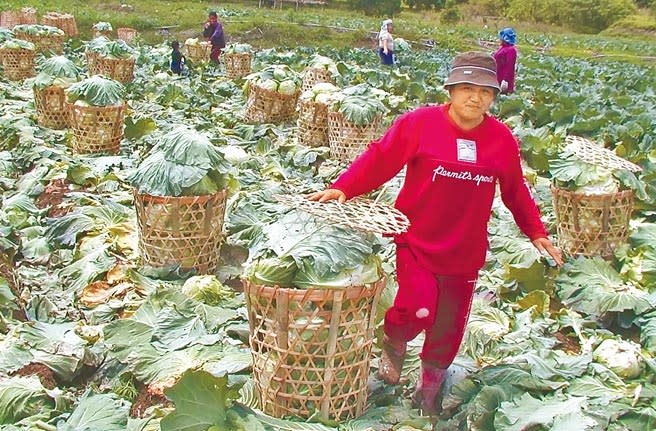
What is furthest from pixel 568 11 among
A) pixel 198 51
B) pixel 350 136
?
pixel 350 136

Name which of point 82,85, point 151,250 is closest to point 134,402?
point 151,250

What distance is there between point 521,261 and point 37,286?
337cm

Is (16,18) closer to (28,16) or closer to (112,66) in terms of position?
(28,16)

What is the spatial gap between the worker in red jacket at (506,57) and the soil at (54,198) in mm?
6579

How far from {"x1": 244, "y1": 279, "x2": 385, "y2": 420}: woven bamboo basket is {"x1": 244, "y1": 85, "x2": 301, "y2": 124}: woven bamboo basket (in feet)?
23.6

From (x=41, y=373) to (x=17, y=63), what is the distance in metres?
10.8

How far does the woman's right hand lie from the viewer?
3.20 m

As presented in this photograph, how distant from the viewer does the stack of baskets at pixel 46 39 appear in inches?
602

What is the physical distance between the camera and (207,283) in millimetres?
4594

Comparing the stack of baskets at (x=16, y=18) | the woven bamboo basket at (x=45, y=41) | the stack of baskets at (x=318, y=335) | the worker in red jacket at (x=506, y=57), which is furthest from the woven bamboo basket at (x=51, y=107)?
the stack of baskets at (x=16, y=18)

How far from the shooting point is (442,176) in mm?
3229

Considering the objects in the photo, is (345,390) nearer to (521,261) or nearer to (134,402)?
(134,402)

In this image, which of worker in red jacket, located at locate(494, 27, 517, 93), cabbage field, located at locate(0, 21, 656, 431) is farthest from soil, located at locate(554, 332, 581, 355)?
worker in red jacket, located at locate(494, 27, 517, 93)

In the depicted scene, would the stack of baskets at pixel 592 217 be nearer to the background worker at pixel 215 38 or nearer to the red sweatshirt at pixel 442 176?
the red sweatshirt at pixel 442 176
